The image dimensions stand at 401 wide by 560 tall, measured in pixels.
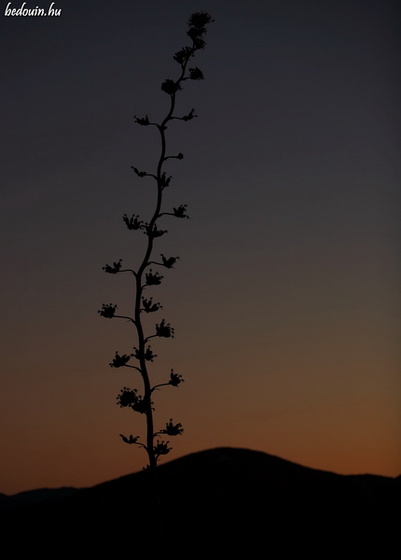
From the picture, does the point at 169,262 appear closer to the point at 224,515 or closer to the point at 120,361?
the point at 120,361

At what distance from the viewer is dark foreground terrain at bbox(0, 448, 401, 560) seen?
38438 mm

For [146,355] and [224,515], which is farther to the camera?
[224,515]

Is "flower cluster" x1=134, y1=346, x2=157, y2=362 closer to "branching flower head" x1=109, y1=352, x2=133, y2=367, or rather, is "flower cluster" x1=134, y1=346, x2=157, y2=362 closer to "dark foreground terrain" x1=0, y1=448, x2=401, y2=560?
"branching flower head" x1=109, y1=352, x2=133, y2=367

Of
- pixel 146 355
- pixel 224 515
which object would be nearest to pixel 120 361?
pixel 146 355

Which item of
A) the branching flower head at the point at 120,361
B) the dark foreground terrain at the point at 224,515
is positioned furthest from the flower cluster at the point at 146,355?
the dark foreground terrain at the point at 224,515

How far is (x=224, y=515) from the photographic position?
137 feet

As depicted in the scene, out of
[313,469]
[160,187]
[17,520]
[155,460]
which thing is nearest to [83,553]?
[17,520]

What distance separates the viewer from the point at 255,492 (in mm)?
43719

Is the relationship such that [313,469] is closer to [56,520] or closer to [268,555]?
[268,555]

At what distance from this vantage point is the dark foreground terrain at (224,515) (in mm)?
38438

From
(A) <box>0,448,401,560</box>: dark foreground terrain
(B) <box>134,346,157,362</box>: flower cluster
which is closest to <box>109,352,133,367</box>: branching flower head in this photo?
(B) <box>134,346,157,362</box>: flower cluster

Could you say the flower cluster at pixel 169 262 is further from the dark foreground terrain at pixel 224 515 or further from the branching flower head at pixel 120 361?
the dark foreground terrain at pixel 224 515

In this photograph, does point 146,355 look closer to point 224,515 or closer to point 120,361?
point 120,361

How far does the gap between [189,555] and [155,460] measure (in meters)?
16.6
